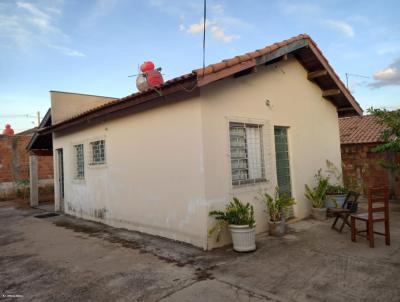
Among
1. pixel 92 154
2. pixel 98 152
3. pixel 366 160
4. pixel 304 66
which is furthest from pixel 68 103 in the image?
pixel 366 160

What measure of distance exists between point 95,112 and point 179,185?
144 inches

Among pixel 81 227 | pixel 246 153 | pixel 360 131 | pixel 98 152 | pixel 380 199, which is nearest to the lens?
pixel 380 199

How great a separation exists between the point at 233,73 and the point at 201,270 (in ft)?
11.6

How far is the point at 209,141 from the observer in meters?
5.59

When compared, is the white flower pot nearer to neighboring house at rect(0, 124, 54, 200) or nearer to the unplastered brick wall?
neighboring house at rect(0, 124, 54, 200)

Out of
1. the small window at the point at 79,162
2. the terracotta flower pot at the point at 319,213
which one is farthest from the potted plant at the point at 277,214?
the small window at the point at 79,162

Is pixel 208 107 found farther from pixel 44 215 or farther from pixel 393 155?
pixel 393 155

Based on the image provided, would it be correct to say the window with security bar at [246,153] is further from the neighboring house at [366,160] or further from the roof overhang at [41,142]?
the roof overhang at [41,142]

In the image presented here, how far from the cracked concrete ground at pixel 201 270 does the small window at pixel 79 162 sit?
3493 millimetres

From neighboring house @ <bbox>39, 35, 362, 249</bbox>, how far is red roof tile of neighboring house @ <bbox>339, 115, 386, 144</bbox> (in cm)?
342

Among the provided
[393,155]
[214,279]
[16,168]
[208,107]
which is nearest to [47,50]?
[208,107]

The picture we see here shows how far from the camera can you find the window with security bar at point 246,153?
6285 mm

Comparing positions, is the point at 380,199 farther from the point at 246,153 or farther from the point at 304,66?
the point at 304,66

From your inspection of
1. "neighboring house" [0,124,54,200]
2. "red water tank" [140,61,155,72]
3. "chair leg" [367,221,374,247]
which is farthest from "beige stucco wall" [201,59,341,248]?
"neighboring house" [0,124,54,200]
